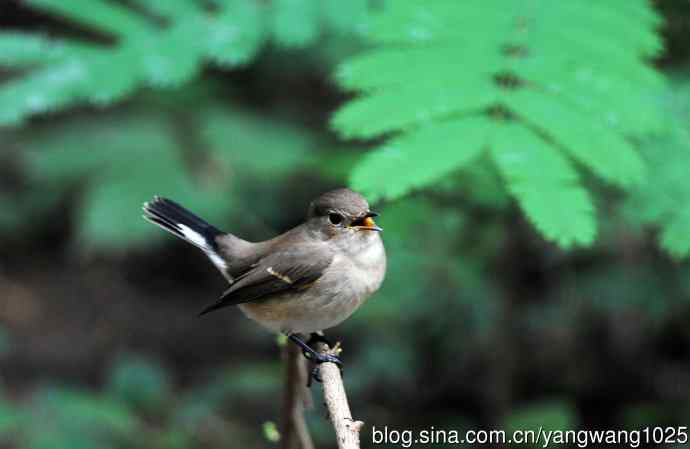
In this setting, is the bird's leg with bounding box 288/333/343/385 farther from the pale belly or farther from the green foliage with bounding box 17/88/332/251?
the green foliage with bounding box 17/88/332/251

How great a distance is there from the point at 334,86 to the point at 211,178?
177cm

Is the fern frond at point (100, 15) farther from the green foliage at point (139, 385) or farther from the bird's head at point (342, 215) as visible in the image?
the green foliage at point (139, 385)

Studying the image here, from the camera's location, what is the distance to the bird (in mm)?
3510

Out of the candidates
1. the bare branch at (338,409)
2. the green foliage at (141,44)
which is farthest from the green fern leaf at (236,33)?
the bare branch at (338,409)

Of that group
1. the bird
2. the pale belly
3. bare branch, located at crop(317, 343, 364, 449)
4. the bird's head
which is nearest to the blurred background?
the bird's head

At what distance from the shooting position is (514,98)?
3385 millimetres

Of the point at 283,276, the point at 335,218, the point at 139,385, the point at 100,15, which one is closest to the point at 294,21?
the point at 100,15

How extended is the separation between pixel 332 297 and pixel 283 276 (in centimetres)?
27

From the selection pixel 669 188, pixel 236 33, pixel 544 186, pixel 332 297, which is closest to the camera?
pixel 544 186

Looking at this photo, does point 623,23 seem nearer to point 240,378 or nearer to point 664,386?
point 664,386

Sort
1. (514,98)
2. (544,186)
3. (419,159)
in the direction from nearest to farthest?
(544,186) → (419,159) → (514,98)

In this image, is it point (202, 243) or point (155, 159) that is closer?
point (202, 243)

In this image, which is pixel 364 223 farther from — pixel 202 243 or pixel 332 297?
pixel 202 243

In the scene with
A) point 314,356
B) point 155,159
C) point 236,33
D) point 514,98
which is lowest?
point 314,356
